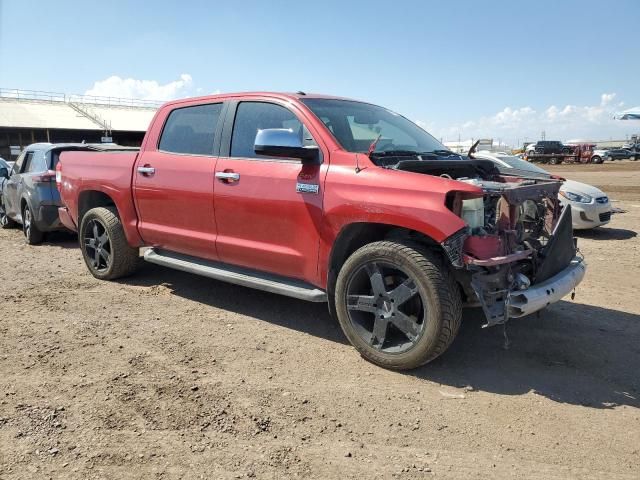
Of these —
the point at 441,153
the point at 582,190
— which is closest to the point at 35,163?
the point at 441,153

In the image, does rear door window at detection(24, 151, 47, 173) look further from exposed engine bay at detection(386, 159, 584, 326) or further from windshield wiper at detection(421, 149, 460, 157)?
exposed engine bay at detection(386, 159, 584, 326)

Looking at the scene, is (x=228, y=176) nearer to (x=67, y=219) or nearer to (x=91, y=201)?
(x=91, y=201)

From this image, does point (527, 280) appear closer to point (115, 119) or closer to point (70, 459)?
point (70, 459)

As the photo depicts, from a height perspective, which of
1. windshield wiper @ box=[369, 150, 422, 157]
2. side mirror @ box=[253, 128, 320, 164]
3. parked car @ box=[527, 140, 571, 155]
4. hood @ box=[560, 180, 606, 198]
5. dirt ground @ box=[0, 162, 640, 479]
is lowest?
dirt ground @ box=[0, 162, 640, 479]

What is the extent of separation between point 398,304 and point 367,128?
5.47 feet

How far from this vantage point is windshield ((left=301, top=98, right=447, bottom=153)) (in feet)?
14.1

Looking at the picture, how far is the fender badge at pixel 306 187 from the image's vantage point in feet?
13.2

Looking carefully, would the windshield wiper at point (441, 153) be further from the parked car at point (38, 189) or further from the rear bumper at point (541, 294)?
the parked car at point (38, 189)

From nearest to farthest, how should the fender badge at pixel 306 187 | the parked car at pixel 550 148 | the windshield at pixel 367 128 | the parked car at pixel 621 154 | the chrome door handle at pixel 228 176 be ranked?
the fender badge at pixel 306 187
the windshield at pixel 367 128
the chrome door handle at pixel 228 176
the parked car at pixel 550 148
the parked car at pixel 621 154

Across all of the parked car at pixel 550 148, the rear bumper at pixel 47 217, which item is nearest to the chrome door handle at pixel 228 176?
the rear bumper at pixel 47 217

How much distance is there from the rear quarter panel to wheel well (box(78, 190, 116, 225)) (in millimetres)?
39

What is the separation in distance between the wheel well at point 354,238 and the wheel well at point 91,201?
331 cm

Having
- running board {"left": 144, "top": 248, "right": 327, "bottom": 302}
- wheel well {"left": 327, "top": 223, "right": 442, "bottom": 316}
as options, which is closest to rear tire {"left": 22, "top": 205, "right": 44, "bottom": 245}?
running board {"left": 144, "top": 248, "right": 327, "bottom": 302}

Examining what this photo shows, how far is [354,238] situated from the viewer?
4008 mm
